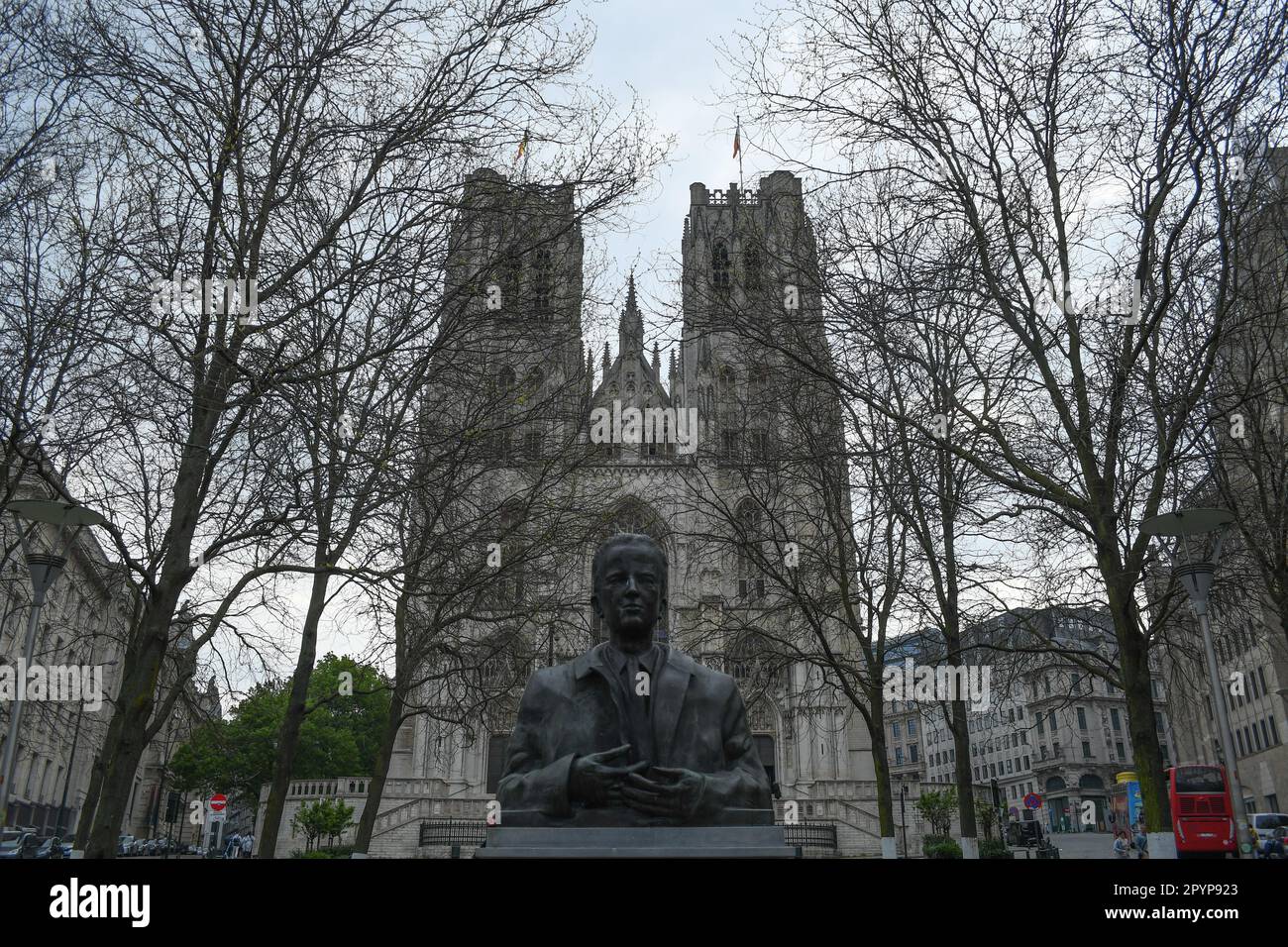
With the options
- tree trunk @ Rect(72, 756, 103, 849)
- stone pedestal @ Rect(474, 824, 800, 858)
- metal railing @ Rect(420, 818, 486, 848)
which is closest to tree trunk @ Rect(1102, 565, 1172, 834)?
stone pedestal @ Rect(474, 824, 800, 858)

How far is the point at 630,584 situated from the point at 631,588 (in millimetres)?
31

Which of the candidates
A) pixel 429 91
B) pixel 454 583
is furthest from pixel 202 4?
pixel 454 583

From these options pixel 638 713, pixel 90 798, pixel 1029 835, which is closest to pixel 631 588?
pixel 638 713

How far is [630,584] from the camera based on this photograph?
5246mm

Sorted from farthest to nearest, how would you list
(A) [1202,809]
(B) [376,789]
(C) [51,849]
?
(A) [1202,809], (C) [51,849], (B) [376,789]

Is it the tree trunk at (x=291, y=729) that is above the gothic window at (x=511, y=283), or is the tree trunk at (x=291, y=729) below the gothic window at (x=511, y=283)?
below

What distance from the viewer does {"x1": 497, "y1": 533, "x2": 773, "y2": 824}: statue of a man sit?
15.3ft

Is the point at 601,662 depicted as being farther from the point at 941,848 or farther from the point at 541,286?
the point at 941,848

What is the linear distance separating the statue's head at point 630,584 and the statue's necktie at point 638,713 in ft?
0.71

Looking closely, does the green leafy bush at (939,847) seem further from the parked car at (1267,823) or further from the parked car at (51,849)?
the parked car at (51,849)

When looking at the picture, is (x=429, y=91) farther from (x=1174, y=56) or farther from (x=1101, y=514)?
(x=1101, y=514)

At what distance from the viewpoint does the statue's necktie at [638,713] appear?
5078mm

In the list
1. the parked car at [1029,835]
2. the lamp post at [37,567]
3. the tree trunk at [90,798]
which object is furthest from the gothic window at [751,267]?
the parked car at [1029,835]
